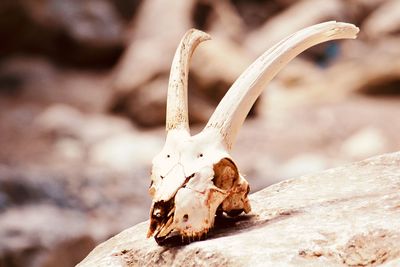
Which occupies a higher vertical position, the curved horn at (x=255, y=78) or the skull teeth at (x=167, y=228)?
the curved horn at (x=255, y=78)

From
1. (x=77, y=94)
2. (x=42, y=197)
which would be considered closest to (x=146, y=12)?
(x=77, y=94)

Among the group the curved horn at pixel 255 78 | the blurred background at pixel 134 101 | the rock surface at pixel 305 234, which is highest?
the blurred background at pixel 134 101

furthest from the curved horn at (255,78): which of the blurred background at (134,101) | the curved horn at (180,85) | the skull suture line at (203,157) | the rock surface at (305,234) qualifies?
the blurred background at (134,101)

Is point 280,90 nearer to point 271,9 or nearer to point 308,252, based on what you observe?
point 271,9

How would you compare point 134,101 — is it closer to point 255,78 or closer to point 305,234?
point 255,78

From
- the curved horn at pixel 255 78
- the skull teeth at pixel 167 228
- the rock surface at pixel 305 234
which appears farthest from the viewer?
the curved horn at pixel 255 78

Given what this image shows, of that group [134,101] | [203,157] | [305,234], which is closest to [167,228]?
[203,157]

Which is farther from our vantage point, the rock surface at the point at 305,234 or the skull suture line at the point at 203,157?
the skull suture line at the point at 203,157

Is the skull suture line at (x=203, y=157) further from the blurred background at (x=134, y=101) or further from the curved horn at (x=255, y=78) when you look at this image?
the blurred background at (x=134, y=101)
